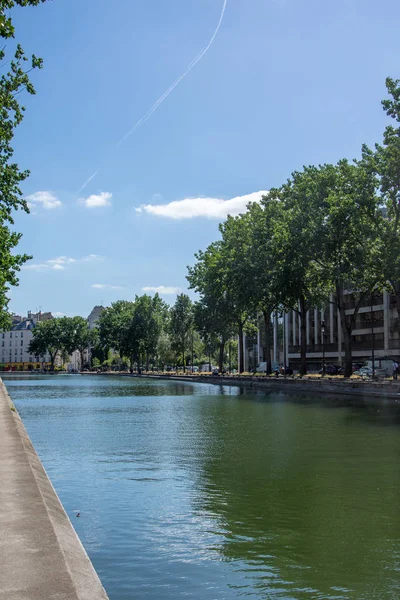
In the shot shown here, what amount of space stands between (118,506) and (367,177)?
3701 cm

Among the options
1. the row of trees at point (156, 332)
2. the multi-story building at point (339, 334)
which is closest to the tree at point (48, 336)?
the row of trees at point (156, 332)

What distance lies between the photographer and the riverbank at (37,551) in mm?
5340

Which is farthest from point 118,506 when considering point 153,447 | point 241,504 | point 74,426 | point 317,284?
point 317,284

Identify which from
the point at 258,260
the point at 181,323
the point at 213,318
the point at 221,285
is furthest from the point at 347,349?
the point at 181,323

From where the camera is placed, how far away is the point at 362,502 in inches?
479

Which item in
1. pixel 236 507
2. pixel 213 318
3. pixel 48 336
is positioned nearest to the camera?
pixel 236 507

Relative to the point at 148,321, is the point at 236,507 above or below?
below

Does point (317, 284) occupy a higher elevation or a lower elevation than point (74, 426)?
higher

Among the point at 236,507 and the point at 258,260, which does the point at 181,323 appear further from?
the point at 236,507

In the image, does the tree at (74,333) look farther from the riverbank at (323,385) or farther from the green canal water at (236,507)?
the green canal water at (236,507)

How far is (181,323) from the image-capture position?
11212 cm

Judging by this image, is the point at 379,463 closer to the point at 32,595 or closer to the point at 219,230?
the point at 32,595

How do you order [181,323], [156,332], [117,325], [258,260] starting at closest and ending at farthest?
1. [258,260]
2. [181,323]
3. [156,332]
4. [117,325]

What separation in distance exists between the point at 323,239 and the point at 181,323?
215 ft
